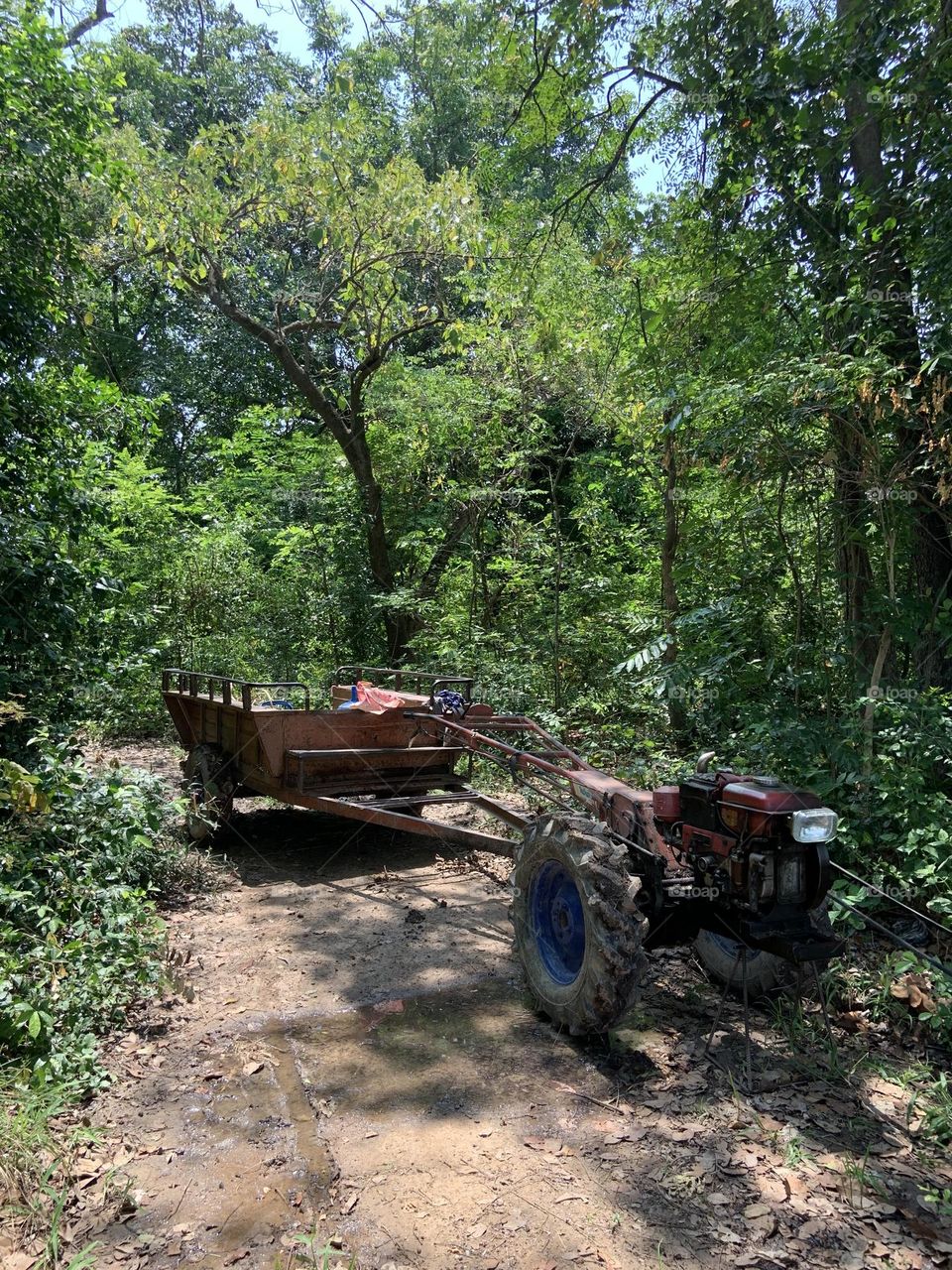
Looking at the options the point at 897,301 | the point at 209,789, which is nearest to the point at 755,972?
the point at 897,301

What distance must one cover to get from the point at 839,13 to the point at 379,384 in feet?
30.0

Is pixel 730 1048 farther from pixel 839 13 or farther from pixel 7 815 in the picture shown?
pixel 839 13

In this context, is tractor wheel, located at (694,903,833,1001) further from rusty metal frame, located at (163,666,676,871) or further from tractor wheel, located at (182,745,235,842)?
tractor wheel, located at (182,745,235,842)

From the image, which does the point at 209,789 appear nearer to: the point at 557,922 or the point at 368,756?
the point at 368,756

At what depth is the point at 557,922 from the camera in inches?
171

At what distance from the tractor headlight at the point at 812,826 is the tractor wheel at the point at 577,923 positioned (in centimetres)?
73

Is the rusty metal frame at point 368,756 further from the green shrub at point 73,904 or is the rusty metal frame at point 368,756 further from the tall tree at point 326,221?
the tall tree at point 326,221

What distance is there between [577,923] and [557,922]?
7.7 inches

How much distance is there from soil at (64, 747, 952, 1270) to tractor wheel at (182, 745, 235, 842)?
6.90ft

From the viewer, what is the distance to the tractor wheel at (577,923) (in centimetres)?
375

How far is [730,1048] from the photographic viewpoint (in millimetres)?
4004

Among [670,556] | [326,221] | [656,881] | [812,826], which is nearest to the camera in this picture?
Answer: [812,826]

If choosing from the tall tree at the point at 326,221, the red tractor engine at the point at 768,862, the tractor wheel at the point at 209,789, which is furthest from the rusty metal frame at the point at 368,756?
the tall tree at the point at 326,221

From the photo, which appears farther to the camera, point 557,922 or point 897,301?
point 897,301
